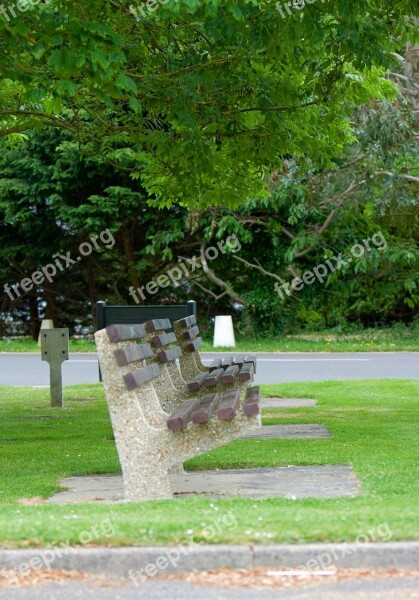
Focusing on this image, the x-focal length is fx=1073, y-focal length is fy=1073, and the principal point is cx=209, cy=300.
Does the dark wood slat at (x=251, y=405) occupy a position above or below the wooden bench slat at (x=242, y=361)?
above

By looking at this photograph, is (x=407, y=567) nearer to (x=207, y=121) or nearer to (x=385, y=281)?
(x=207, y=121)

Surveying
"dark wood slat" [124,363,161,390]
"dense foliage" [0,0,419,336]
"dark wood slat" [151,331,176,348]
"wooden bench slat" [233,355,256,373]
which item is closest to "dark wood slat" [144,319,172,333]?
"dark wood slat" [151,331,176,348]

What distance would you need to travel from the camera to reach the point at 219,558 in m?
4.90

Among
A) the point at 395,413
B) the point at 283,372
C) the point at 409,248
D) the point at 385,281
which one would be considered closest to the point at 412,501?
the point at 395,413

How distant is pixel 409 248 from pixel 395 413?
45.6ft

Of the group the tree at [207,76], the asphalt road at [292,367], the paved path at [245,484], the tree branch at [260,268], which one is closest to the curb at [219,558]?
the paved path at [245,484]

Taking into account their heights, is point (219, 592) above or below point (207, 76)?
below

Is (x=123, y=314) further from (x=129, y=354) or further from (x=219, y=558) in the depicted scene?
(x=219, y=558)

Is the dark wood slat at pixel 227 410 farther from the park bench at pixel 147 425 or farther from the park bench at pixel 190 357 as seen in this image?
the park bench at pixel 190 357

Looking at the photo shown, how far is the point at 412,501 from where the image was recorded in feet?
19.7

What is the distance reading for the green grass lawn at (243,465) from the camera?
516 cm

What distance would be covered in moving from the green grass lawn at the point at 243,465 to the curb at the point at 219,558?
0.36 ft

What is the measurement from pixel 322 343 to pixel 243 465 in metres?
16.7

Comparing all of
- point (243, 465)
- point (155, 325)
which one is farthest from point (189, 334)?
point (243, 465)
